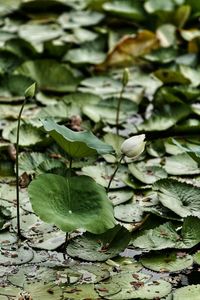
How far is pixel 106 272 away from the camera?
74.1 inches

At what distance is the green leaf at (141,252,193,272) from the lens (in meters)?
1.91

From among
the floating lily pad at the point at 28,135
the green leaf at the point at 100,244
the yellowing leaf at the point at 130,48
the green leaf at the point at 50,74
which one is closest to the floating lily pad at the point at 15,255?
the green leaf at the point at 100,244

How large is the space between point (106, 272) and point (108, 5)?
79.3 inches

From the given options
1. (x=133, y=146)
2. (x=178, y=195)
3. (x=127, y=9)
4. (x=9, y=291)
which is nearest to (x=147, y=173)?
(x=178, y=195)

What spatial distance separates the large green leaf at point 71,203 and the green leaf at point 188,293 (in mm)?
236

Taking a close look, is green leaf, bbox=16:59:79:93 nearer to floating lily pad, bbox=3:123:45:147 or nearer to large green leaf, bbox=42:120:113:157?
floating lily pad, bbox=3:123:45:147

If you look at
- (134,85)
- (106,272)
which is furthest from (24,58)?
(106,272)

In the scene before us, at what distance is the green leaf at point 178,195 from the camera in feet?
6.90

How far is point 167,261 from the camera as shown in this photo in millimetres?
1938

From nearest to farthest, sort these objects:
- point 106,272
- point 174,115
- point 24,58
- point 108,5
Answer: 1. point 106,272
2. point 174,115
3. point 24,58
4. point 108,5

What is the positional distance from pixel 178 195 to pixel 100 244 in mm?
314

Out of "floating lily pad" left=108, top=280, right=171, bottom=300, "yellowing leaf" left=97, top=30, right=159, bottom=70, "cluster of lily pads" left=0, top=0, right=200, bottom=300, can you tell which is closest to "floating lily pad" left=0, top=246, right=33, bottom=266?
"cluster of lily pads" left=0, top=0, right=200, bottom=300

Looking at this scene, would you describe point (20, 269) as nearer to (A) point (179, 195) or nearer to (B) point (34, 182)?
(B) point (34, 182)

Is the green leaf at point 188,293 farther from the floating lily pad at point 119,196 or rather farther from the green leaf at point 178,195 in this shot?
the floating lily pad at point 119,196
